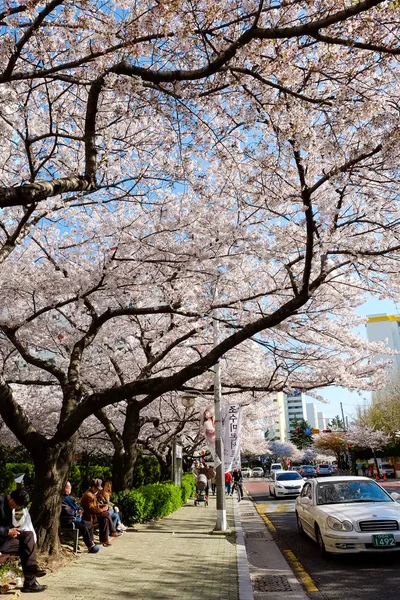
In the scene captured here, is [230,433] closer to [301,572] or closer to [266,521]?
[266,521]

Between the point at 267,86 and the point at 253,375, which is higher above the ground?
the point at 267,86

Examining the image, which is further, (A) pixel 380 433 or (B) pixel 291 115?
(A) pixel 380 433

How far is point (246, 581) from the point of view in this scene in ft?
22.7

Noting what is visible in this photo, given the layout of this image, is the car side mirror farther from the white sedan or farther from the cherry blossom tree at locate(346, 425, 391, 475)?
the cherry blossom tree at locate(346, 425, 391, 475)

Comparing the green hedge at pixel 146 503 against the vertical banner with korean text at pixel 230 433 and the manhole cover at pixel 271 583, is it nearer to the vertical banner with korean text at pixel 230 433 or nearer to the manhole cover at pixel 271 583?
the vertical banner with korean text at pixel 230 433

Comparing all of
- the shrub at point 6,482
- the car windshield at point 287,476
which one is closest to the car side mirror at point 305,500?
the shrub at point 6,482

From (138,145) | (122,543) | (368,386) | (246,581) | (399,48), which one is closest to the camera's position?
(399,48)

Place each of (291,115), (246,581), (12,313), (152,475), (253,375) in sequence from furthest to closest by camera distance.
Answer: (152,475) → (253,375) → (12,313) → (246,581) → (291,115)

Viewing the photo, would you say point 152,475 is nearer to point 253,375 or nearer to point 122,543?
point 253,375

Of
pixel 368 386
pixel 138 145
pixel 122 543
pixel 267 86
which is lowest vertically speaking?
pixel 122 543

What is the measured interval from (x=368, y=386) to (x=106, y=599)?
10790mm

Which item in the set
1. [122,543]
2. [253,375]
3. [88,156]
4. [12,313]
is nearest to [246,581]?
[122,543]

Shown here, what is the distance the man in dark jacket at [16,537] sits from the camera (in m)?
6.50

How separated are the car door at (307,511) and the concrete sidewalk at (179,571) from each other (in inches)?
30.8
